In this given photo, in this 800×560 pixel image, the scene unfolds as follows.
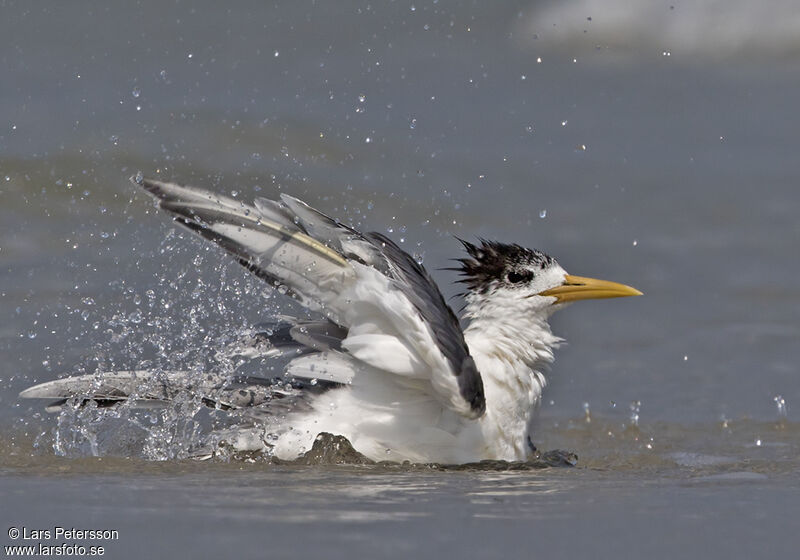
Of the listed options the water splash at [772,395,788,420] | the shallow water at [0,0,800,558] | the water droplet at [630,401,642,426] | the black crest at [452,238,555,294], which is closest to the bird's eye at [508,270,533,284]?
the black crest at [452,238,555,294]

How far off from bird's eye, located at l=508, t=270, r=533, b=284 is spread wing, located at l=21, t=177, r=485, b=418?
71 centimetres

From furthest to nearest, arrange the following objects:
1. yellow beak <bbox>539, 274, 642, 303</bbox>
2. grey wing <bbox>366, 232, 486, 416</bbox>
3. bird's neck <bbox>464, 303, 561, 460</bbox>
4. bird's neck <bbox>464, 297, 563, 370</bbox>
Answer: yellow beak <bbox>539, 274, 642, 303</bbox> < bird's neck <bbox>464, 297, 563, 370</bbox> < bird's neck <bbox>464, 303, 561, 460</bbox> < grey wing <bbox>366, 232, 486, 416</bbox>

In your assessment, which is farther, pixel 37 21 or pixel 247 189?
pixel 37 21

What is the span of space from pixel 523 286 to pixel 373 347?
3.23 ft

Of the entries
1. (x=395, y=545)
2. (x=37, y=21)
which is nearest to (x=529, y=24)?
(x=37, y=21)

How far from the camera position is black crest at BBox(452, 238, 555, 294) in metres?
5.71

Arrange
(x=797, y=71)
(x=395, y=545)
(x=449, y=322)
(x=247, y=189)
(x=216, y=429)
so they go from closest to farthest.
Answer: (x=395, y=545)
(x=449, y=322)
(x=216, y=429)
(x=247, y=189)
(x=797, y=71)

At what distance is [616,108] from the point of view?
1038 centimetres

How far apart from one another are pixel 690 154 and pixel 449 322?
17.3 feet

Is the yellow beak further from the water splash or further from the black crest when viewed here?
the water splash

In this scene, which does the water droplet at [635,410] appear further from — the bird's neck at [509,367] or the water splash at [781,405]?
the bird's neck at [509,367]

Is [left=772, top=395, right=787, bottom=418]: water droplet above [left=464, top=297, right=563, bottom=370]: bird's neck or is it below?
below

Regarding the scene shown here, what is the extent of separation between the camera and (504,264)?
5734mm

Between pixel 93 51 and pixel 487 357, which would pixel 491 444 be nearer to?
pixel 487 357
